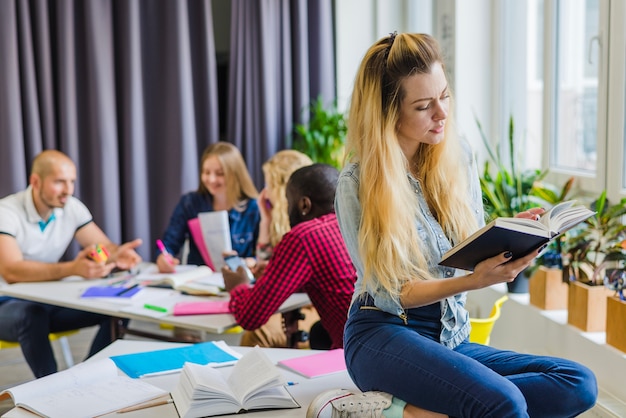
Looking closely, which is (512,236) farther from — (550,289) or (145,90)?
(145,90)

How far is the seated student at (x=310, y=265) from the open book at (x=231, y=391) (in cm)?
50

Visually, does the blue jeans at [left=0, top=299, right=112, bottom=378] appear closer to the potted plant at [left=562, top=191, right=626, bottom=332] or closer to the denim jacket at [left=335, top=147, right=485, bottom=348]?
the denim jacket at [left=335, top=147, right=485, bottom=348]

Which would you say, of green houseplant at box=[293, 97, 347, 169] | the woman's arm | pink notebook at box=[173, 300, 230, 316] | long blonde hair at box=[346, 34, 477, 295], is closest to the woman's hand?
the woman's arm

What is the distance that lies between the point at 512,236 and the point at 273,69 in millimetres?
3478

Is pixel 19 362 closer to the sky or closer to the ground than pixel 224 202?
closer to the ground

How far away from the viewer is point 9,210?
11.4 feet

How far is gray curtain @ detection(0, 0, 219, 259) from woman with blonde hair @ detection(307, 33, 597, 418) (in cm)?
299

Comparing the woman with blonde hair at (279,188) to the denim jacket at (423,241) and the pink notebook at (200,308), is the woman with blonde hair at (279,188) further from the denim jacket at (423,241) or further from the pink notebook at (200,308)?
the denim jacket at (423,241)

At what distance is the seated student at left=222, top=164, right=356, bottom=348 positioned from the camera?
2.45 meters

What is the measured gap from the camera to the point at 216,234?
3480mm

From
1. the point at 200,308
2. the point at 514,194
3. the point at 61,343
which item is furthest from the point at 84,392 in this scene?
the point at 61,343

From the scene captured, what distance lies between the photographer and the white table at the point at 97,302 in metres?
2.58

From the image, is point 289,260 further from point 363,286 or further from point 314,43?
point 314,43

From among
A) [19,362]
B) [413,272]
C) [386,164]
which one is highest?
[386,164]
